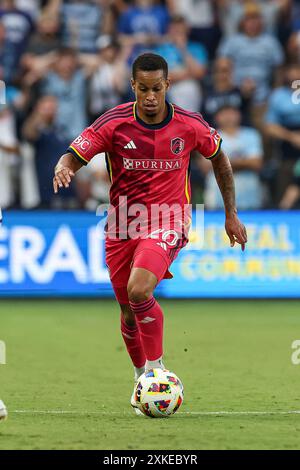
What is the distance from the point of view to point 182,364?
997 centimetres

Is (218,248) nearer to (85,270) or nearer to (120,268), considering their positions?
(85,270)

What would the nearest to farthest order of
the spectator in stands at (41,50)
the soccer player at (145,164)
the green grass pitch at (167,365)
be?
the green grass pitch at (167,365), the soccer player at (145,164), the spectator in stands at (41,50)

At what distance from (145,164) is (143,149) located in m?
0.10

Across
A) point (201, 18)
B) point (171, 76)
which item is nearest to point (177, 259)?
point (171, 76)

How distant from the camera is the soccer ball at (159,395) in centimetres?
723

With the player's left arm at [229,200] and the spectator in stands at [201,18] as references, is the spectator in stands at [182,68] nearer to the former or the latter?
the spectator in stands at [201,18]

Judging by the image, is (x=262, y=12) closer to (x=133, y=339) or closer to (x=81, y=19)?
(x=81, y=19)

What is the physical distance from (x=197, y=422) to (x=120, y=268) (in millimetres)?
1325

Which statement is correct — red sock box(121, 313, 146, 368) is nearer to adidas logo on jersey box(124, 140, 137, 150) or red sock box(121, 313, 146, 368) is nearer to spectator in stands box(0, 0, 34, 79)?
adidas logo on jersey box(124, 140, 137, 150)

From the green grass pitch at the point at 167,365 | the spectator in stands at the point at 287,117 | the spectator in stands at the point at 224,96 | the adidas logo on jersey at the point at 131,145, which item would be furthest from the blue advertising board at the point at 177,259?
the adidas logo on jersey at the point at 131,145

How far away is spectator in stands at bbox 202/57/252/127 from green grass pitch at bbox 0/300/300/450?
299 centimetres

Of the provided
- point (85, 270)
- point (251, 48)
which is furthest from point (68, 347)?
point (251, 48)

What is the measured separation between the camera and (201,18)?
17953mm

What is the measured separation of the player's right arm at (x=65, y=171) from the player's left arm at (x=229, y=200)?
1.05 meters
